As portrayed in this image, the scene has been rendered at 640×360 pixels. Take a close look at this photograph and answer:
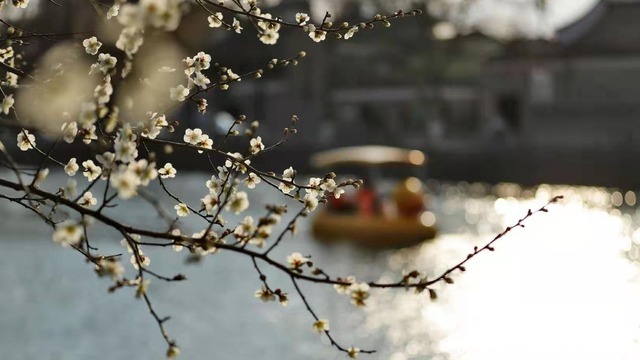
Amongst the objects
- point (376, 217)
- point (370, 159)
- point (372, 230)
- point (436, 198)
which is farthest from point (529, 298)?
point (436, 198)

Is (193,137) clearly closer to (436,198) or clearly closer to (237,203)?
(237,203)

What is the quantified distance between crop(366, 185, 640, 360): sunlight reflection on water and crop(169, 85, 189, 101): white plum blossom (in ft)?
43.8

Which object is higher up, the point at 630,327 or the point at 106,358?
the point at 630,327

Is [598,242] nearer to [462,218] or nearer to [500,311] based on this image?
[462,218]

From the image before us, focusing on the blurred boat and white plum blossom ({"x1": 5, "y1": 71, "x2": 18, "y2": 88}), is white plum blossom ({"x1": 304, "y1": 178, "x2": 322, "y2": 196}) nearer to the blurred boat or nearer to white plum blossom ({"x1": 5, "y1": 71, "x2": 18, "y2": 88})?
white plum blossom ({"x1": 5, "y1": 71, "x2": 18, "y2": 88})

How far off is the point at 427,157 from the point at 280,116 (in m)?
12.7

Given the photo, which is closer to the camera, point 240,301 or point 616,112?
point 240,301

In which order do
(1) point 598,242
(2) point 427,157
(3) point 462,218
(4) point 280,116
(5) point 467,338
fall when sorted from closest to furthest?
(5) point 467,338 → (1) point 598,242 → (3) point 462,218 → (2) point 427,157 → (4) point 280,116

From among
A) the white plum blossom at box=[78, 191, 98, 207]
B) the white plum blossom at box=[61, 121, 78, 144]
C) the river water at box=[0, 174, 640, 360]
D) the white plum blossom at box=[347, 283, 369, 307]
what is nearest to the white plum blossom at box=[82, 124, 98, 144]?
the white plum blossom at box=[61, 121, 78, 144]

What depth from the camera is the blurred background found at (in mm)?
19250

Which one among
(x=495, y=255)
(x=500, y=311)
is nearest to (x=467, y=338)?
(x=500, y=311)

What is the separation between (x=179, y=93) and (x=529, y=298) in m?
19.7

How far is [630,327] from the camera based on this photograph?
20312 millimetres

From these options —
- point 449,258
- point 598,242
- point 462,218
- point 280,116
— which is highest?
point 280,116
